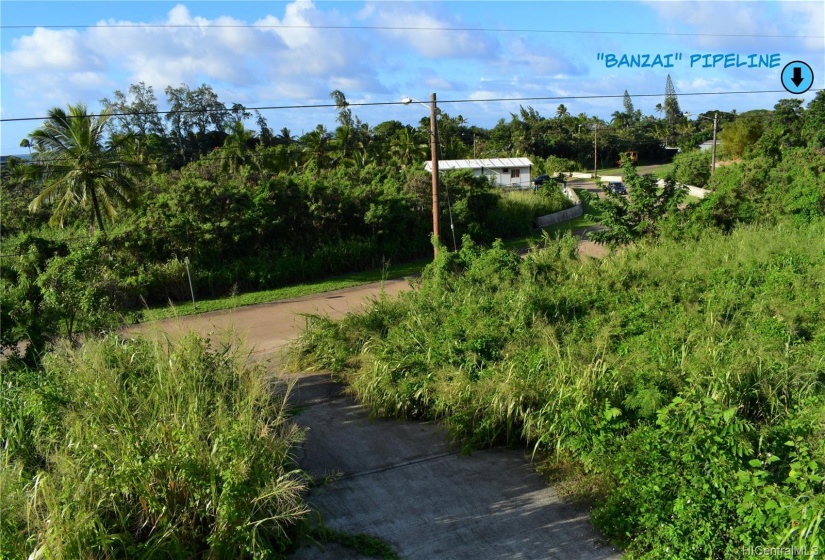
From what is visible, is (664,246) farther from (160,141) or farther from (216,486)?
(160,141)

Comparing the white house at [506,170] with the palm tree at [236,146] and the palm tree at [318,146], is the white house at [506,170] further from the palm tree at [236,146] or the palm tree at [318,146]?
the palm tree at [236,146]

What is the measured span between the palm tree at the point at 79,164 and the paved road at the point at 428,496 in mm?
13697

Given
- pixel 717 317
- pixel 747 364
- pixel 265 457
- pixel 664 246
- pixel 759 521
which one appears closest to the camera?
pixel 759 521

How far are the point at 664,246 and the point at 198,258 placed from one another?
13.5 metres

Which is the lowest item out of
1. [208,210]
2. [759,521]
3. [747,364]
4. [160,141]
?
[759,521]

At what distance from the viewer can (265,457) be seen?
20.2 ft

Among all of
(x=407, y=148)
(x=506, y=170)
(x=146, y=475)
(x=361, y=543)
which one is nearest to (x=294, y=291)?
(x=361, y=543)

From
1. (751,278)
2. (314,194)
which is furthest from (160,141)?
(751,278)

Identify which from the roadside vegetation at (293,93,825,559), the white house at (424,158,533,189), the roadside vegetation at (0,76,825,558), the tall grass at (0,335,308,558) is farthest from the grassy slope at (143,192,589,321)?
the white house at (424,158,533,189)

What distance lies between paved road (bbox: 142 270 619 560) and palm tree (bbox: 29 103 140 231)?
1370cm

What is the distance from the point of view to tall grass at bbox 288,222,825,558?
562cm

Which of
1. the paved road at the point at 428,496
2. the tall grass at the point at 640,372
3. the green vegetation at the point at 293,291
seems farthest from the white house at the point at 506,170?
the paved road at the point at 428,496

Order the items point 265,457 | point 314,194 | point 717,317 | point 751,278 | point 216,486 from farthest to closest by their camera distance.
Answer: point 314,194, point 751,278, point 717,317, point 265,457, point 216,486

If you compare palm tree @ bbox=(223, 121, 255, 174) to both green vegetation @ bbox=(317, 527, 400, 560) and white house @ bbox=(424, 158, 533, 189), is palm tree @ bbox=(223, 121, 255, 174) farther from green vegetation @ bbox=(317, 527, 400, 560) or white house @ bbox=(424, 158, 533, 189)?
green vegetation @ bbox=(317, 527, 400, 560)
